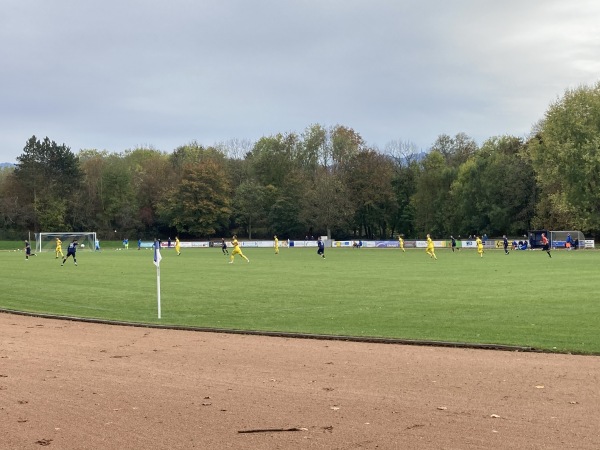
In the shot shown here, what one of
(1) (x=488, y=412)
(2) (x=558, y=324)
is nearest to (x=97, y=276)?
(2) (x=558, y=324)

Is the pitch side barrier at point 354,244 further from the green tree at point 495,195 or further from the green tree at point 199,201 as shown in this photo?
the green tree at point 495,195

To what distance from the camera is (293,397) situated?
846cm

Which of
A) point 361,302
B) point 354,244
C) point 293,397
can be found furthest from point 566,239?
point 293,397

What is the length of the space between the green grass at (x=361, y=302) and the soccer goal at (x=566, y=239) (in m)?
42.8

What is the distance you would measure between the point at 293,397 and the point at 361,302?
446 inches

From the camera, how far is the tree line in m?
93.4

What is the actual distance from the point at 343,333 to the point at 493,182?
263 ft

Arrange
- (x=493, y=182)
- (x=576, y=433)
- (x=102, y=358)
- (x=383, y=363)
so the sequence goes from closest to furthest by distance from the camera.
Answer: (x=576, y=433) → (x=383, y=363) → (x=102, y=358) → (x=493, y=182)

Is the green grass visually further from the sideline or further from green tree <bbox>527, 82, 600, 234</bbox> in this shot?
green tree <bbox>527, 82, 600, 234</bbox>

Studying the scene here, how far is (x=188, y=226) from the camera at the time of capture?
106m

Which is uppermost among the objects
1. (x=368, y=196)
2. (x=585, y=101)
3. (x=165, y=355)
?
(x=585, y=101)

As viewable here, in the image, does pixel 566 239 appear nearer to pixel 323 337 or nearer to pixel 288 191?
pixel 288 191

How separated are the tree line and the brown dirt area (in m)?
80.2

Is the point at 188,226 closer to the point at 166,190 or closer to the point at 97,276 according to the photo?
the point at 166,190
